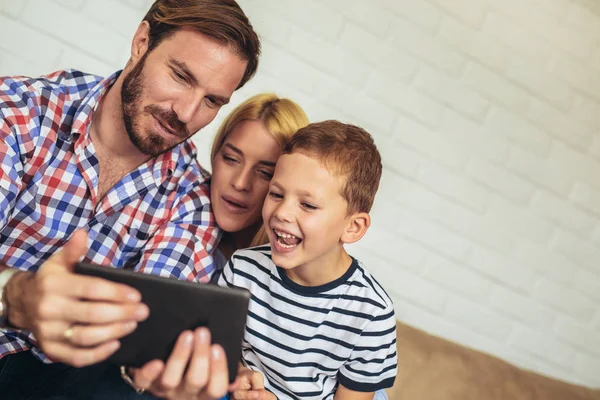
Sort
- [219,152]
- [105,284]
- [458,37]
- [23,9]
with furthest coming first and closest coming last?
[458,37]
[23,9]
[219,152]
[105,284]

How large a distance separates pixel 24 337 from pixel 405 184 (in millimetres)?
1177

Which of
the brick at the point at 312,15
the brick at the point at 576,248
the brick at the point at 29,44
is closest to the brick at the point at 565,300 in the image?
the brick at the point at 576,248

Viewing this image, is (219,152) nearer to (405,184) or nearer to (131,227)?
(131,227)

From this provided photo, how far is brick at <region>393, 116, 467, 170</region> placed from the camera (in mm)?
1750

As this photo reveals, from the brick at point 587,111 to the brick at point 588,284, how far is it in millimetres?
531

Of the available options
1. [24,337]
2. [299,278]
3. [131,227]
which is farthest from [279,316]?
[24,337]

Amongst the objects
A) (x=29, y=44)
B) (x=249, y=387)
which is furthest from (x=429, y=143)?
(x=29, y=44)

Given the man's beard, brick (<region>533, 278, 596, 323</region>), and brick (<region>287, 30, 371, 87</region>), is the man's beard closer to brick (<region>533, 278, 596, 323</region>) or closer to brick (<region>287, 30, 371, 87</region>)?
brick (<region>287, 30, 371, 87</region>)

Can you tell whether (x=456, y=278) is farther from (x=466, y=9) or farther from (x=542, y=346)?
(x=466, y=9)

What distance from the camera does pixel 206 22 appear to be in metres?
1.14

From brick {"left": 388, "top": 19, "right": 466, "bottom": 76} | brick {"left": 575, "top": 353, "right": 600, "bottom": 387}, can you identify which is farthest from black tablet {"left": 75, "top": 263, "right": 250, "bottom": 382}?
brick {"left": 575, "top": 353, "right": 600, "bottom": 387}

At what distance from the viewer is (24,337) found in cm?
108

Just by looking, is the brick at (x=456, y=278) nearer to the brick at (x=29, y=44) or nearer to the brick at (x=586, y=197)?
the brick at (x=586, y=197)

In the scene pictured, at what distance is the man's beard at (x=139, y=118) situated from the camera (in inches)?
45.3
